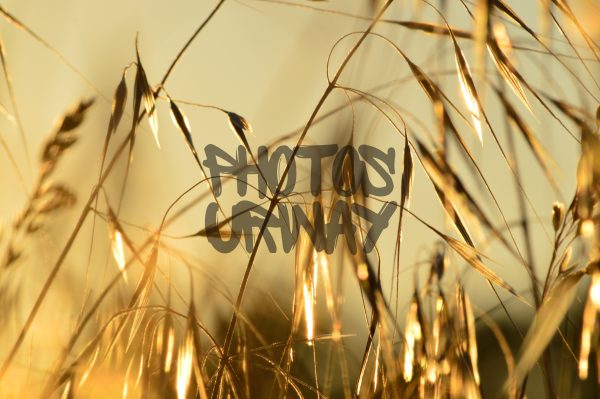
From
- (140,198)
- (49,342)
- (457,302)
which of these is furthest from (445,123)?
(49,342)

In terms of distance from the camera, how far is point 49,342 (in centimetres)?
92

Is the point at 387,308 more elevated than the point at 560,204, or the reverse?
the point at 560,204

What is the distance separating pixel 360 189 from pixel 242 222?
121 mm

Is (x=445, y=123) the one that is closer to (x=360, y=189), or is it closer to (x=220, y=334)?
(x=360, y=189)

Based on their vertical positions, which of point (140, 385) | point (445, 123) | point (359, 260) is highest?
point (445, 123)

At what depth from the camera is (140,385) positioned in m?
0.75

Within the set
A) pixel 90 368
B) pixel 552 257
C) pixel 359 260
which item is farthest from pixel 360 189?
pixel 90 368

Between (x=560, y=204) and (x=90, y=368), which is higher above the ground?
(x=560, y=204)

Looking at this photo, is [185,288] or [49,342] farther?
[49,342]

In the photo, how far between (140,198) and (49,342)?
0.67 ft

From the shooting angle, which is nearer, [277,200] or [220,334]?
Result: [277,200]

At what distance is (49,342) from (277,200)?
0.35 m

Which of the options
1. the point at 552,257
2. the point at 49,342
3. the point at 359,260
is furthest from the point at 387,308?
the point at 49,342

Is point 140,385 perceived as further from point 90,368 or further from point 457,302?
point 457,302
